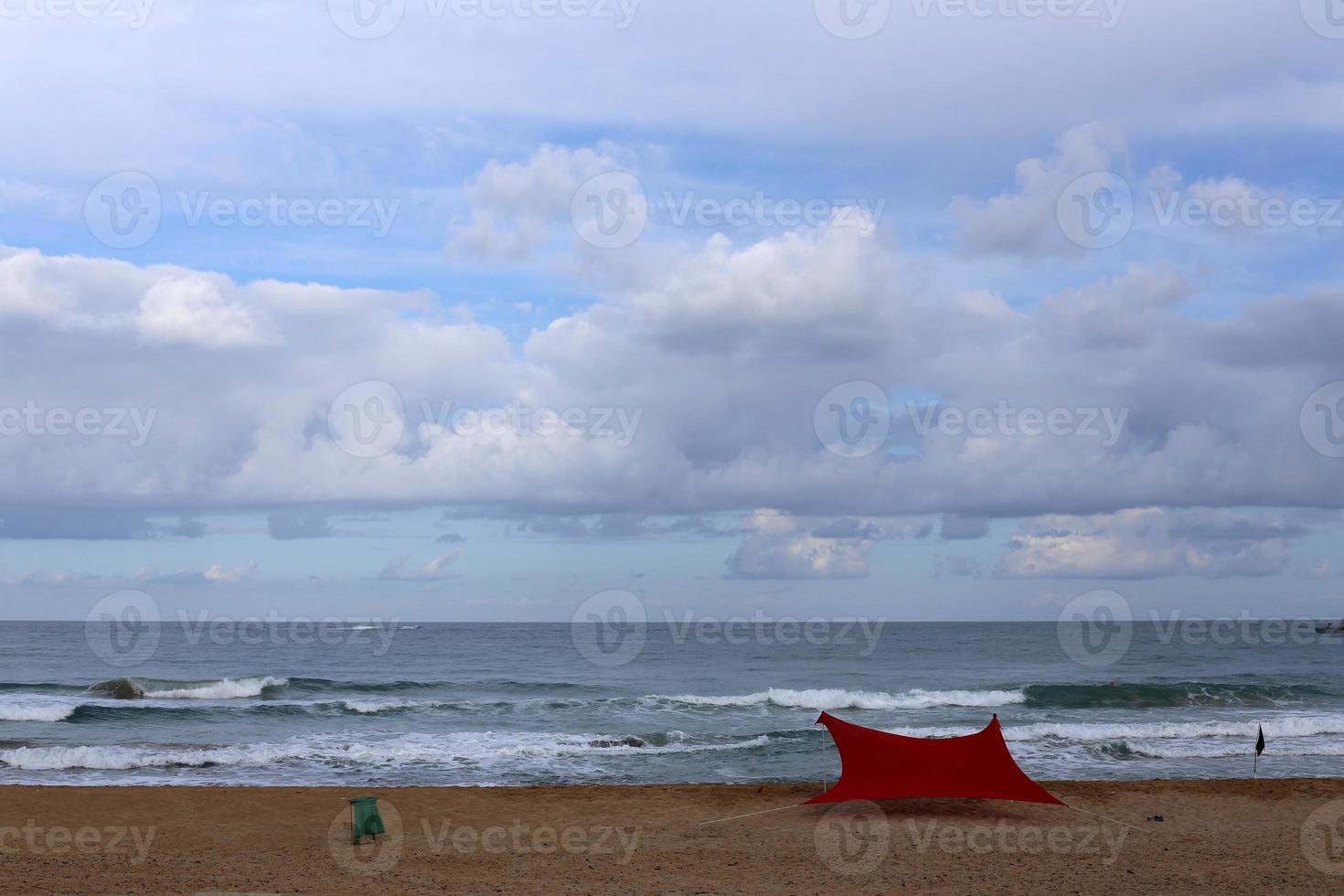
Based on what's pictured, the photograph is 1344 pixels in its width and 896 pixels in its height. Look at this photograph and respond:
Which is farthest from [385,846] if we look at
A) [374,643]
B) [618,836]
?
[374,643]

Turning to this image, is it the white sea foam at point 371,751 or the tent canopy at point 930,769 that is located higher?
the tent canopy at point 930,769

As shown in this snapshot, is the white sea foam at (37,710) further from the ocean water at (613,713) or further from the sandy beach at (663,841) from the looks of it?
the sandy beach at (663,841)

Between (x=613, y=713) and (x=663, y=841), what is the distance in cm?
1509

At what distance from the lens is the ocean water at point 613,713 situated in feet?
60.2

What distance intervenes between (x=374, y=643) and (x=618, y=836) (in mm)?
57909

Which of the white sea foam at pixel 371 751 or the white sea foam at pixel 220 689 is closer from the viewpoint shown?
the white sea foam at pixel 371 751

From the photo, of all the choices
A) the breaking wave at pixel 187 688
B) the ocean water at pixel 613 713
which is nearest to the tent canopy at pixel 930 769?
the ocean water at pixel 613 713

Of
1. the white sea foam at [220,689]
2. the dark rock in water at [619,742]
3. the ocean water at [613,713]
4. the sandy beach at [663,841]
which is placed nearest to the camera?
the sandy beach at [663,841]

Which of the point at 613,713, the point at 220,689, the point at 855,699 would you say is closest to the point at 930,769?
the point at 613,713

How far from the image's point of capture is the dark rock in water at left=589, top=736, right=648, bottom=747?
21.0m

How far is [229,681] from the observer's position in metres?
34.1

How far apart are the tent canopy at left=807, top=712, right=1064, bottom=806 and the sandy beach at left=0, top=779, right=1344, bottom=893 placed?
45 centimetres

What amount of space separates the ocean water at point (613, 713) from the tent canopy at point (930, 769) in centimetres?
456

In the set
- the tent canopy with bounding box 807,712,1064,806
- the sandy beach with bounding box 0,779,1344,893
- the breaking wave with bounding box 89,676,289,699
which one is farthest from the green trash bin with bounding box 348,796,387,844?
the breaking wave with bounding box 89,676,289,699
